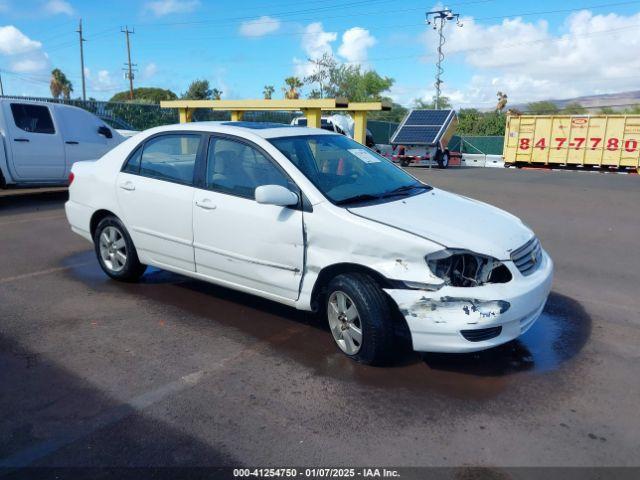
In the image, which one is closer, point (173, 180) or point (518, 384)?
point (518, 384)

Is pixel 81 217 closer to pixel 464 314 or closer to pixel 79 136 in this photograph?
pixel 464 314

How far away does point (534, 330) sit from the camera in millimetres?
4602

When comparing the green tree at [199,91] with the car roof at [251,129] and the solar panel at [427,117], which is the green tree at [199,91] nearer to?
the solar panel at [427,117]

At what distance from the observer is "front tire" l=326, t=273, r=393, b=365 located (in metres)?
3.70

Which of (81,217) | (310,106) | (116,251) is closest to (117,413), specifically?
(116,251)

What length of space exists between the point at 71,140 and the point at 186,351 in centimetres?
843

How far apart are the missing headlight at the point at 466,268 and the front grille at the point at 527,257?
17 cm

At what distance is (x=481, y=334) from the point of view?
3545 millimetres

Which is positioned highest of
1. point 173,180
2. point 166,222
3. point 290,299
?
point 173,180

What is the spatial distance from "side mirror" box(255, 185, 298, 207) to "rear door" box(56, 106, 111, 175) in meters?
8.38

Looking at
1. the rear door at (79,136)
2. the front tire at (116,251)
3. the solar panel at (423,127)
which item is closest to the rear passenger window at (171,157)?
the front tire at (116,251)

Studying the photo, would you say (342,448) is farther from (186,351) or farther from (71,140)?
(71,140)

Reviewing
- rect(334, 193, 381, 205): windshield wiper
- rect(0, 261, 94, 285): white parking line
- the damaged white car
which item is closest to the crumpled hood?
the damaged white car

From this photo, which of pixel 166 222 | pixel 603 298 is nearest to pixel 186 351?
pixel 166 222
